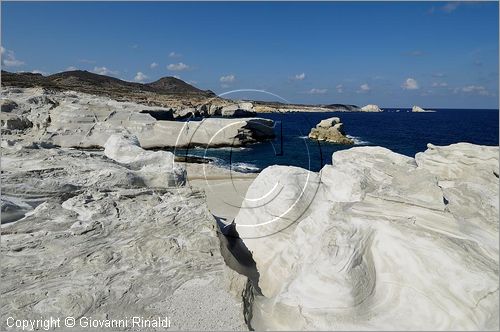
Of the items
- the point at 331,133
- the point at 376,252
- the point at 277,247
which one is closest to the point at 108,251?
the point at 277,247

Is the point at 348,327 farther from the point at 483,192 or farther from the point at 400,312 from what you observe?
the point at 483,192

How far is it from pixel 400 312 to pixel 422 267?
2.39 feet

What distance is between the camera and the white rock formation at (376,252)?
4.70m

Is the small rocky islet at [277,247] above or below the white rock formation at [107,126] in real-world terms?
below

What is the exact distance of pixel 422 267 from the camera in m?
5.01

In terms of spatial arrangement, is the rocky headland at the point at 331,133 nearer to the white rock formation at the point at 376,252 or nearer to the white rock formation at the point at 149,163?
the white rock formation at the point at 149,163

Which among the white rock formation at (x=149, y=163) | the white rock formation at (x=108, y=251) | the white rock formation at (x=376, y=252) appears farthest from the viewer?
the white rock formation at (x=149, y=163)

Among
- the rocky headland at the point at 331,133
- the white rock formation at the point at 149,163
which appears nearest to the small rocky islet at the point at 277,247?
the white rock formation at the point at 149,163

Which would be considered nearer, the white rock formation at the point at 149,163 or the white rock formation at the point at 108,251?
the white rock formation at the point at 108,251

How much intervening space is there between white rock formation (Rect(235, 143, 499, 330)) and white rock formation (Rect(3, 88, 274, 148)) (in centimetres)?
2029

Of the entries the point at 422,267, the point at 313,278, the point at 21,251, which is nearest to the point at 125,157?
the point at 21,251

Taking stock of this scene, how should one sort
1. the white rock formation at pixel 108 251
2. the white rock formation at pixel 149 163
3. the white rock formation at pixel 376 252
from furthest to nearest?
the white rock formation at pixel 149 163 < the white rock formation at pixel 108 251 < the white rock formation at pixel 376 252

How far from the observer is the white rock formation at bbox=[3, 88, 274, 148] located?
28797 mm

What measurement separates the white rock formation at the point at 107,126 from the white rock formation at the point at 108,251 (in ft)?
51.4
